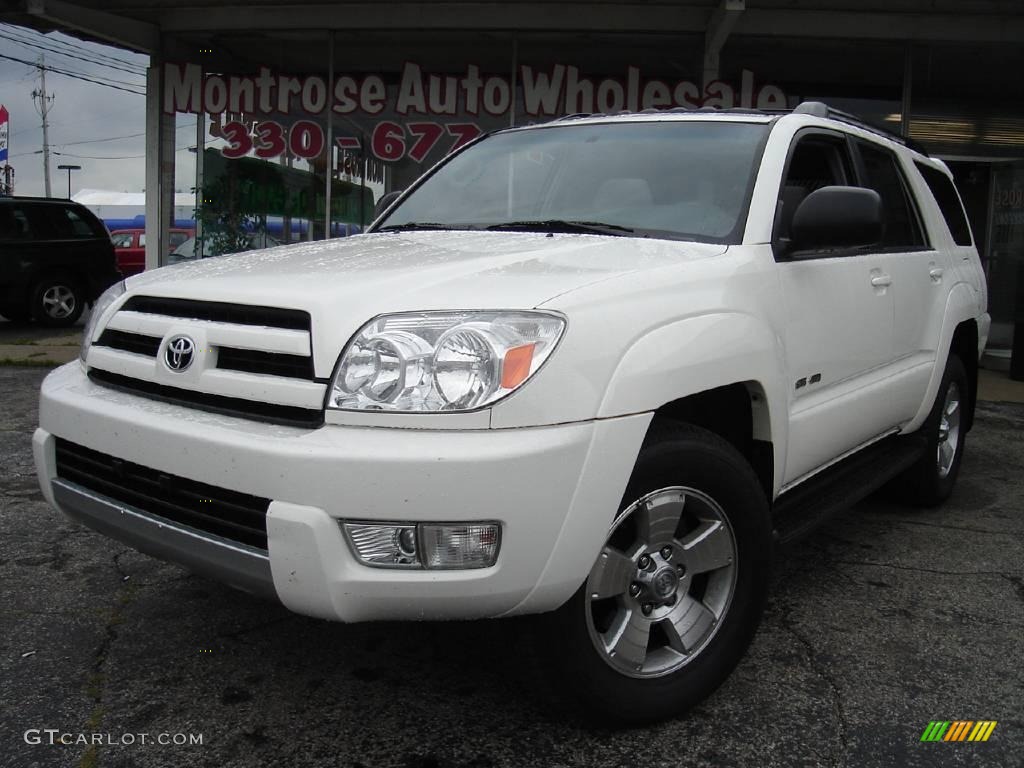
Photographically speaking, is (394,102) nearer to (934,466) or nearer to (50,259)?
(50,259)

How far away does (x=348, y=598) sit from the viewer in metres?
2.06

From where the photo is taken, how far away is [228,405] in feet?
7.54

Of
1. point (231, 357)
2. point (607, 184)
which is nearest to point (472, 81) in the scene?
point (607, 184)

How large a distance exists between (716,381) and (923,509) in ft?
9.02

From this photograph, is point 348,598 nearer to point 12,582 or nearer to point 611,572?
point 611,572

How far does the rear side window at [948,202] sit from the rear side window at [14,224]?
11.3 m

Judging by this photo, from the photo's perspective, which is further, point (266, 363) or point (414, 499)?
point (266, 363)

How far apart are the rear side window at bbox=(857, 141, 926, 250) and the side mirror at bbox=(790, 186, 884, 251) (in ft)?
3.34

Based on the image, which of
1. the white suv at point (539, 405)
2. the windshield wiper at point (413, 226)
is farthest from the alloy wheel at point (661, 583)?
the windshield wiper at point (413, 226)

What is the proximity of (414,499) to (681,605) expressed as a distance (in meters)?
0.93

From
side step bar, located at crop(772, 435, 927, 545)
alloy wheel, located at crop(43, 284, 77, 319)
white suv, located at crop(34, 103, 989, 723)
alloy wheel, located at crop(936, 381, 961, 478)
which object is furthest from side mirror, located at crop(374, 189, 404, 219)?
alloy wheel, located at crop(43, 284, 77, 319)

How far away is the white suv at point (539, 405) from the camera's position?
206cm

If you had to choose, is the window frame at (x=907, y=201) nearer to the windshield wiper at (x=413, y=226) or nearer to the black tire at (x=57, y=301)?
the windshield wiper at (x=413, y=226)

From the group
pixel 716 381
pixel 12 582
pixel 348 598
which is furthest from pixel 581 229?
pixel 12 582
